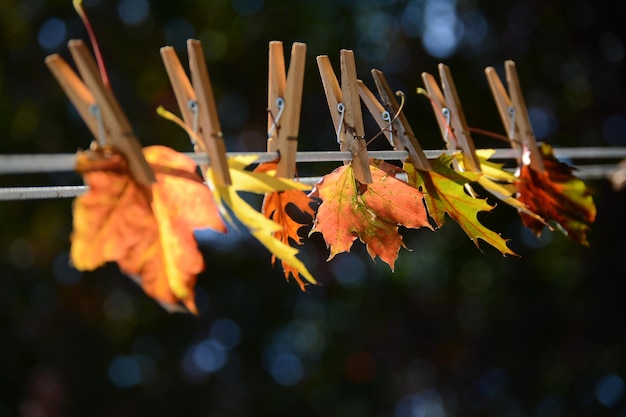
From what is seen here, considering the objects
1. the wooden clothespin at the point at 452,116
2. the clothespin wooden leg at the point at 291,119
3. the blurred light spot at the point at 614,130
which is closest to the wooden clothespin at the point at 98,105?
the clothespin wooden leg at the point at 291,119

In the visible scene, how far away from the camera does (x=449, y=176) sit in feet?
2.42

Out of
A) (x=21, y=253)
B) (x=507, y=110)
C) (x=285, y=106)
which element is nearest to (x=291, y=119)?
(x=285, y=106)

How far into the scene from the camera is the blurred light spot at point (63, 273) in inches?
114

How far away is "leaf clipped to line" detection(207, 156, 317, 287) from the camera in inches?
21.5

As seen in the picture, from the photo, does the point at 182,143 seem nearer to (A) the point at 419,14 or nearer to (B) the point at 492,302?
(A) the point at 419,14

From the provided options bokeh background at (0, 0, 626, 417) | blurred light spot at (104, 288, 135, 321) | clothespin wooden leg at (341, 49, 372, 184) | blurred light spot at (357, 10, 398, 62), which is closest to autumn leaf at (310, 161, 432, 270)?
clothespin wooden leg at (341, 49, 372, 184)

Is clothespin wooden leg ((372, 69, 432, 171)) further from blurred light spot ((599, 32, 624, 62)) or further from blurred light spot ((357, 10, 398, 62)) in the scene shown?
blurred light spot ((599, 32, 624, 62))

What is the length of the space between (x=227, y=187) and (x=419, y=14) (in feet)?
8.46

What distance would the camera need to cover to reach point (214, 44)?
307 cm

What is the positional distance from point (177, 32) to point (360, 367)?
1.46 metres

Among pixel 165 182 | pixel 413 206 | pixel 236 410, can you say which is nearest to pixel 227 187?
pixel 165 182

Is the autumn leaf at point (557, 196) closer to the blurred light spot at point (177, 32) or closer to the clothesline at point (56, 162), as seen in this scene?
the clothesline at point (56, 162)

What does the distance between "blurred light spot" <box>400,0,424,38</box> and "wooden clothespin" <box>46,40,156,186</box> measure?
254 cm

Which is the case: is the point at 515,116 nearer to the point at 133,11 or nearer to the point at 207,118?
the point at 207,118
